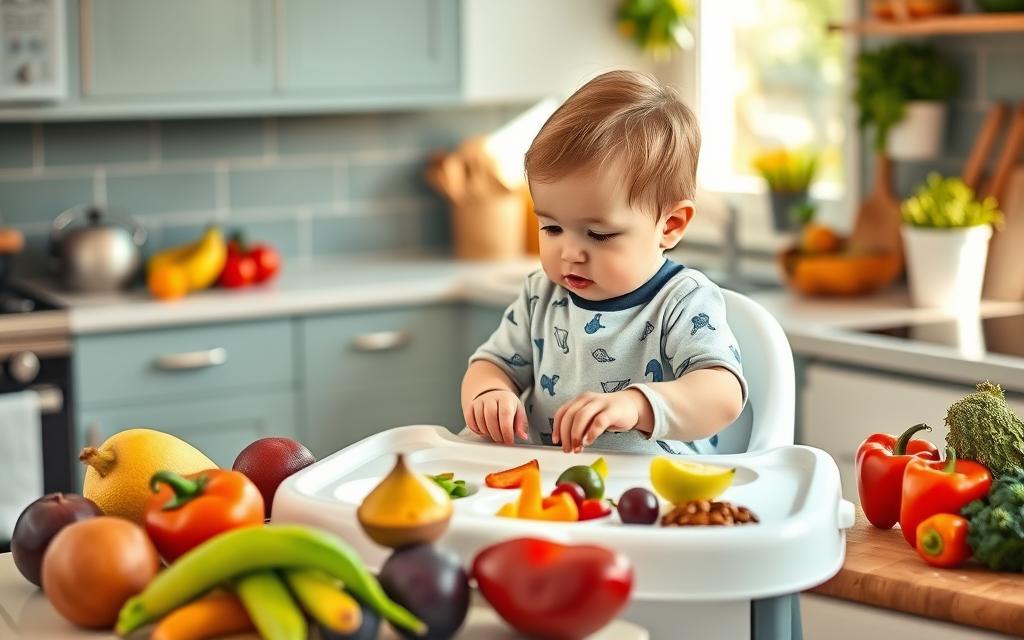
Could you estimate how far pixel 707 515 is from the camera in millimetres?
1213

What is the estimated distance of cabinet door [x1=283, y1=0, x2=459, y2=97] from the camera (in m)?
3.54

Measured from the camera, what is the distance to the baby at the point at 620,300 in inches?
60.6

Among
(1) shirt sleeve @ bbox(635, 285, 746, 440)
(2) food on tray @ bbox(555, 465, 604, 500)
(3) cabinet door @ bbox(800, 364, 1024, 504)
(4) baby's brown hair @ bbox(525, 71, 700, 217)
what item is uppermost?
(4) baby's brown hair @ bbox(525, 71, 700, 217)

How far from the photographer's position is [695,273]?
5.74 feet

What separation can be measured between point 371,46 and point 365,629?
9.03ft

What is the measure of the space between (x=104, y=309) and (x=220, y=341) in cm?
27

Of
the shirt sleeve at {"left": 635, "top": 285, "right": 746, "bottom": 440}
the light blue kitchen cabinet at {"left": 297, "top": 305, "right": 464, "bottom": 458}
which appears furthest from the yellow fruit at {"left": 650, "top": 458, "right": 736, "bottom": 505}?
the light blue kitchen cabinet at {"left": 297, "top": 305, "right": 464, "bottom": 458}

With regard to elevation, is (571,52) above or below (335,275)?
above

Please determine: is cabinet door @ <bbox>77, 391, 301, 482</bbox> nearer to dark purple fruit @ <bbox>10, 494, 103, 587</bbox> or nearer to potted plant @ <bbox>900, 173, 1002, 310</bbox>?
potted plant @ <bbox>900, 173, 1002, 310</bbox>

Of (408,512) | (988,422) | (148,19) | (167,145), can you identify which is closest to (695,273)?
(988,422)

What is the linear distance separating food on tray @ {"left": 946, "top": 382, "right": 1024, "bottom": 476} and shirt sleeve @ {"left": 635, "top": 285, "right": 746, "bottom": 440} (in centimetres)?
23

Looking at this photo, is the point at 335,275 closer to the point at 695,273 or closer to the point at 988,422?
the point at 695,273

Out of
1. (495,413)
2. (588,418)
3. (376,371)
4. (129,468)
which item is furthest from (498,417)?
(376,371)

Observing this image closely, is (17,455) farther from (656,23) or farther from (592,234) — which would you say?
(656,23)
